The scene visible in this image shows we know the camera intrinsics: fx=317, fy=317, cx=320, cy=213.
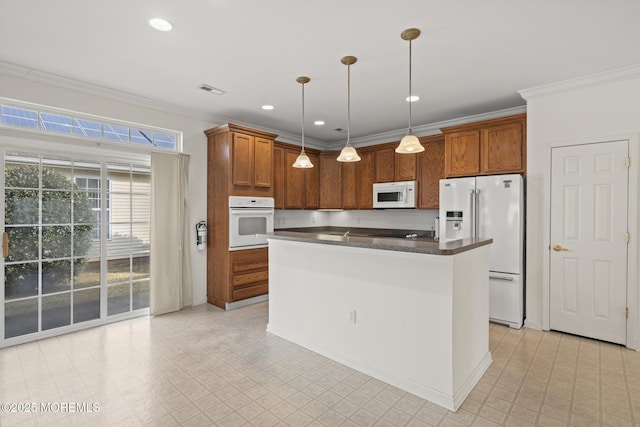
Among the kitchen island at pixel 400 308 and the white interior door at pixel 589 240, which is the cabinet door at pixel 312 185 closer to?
the kitchen island at pixel 400 308

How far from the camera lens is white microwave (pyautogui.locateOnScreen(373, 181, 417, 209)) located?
199 inches

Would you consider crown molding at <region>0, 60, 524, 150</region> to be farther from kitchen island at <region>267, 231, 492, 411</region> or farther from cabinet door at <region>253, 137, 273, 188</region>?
kitchen island at <region>267, 231, 492, 411</region>

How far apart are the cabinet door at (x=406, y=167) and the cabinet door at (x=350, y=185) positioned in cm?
83

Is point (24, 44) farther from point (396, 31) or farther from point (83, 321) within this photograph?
point (396, 31)

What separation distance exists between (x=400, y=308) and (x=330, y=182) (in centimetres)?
388

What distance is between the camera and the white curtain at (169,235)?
412 centimetres

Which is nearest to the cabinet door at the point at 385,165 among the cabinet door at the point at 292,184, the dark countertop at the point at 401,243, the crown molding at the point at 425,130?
the crown molding at the point at 425,130

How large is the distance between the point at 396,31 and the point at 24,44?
3.12 metres

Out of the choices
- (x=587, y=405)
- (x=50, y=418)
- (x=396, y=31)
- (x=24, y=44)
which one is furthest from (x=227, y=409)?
(x=24, y=44)

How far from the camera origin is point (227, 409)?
86.4 inches

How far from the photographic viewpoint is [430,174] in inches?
193

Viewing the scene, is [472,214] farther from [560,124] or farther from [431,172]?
[560,124]

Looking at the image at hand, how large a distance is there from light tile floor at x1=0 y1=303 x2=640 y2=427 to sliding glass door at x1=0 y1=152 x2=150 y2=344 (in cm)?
37

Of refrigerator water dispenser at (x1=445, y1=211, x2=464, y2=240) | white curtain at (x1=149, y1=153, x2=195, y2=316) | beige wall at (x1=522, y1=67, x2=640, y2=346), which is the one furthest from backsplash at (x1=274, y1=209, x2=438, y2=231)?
white curtain at (x1=149, y1=153, x2=195, y2=316)
